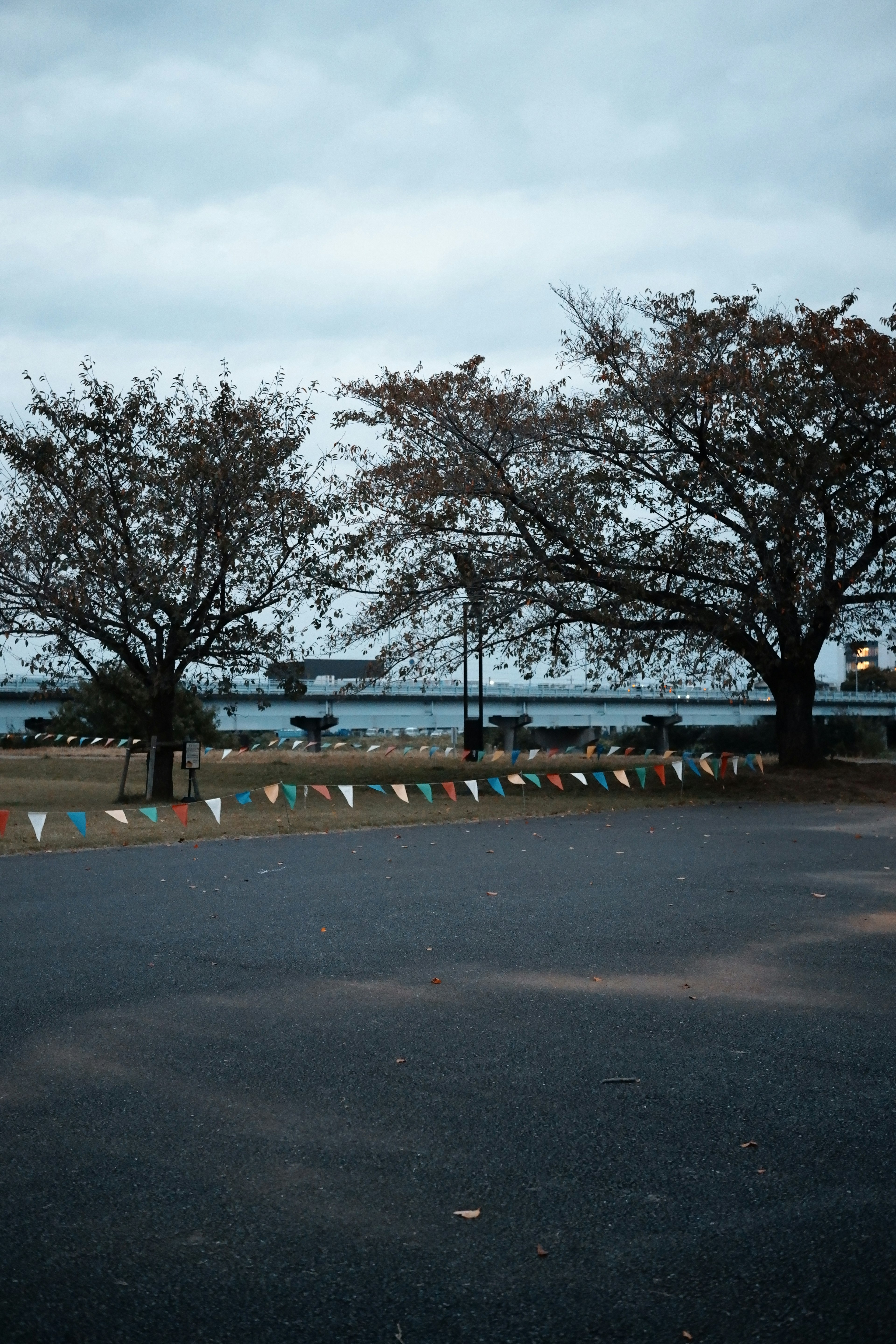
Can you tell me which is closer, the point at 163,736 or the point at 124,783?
the point at 124,783

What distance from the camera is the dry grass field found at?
18297 mm

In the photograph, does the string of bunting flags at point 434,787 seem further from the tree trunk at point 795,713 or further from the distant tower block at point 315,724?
the distant tower block at point 315,724

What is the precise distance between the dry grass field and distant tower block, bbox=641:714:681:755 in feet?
18.0

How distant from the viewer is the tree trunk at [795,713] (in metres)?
29.1

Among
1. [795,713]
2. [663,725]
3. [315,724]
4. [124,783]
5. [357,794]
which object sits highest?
[795,713]

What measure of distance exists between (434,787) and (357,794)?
1723 mm

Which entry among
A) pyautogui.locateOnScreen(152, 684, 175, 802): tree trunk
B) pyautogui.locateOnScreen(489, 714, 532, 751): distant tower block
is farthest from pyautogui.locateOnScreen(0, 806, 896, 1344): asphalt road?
pyautogui.locateOnScreen(489, 714, 532, 751): distant tower block

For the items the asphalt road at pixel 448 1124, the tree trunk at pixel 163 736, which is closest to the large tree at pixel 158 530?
the tree trunk at pixel 163 736

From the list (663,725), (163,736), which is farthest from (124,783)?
(663,725)

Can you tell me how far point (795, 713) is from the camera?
2941 cm

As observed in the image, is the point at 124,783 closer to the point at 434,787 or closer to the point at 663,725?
the point at 434,787

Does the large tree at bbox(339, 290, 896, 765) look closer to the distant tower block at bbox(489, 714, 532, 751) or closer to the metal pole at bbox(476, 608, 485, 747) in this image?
the metal pole at bbox(476, 608, 485, 747)

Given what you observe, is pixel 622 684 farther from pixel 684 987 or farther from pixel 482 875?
pixel 684 987

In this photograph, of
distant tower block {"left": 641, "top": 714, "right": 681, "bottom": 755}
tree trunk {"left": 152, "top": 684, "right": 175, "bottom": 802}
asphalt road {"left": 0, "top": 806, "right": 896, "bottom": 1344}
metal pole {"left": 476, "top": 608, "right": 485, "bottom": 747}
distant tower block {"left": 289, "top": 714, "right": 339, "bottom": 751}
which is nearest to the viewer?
asphalt road {"left": 0, "top": 806, "right": 896, "bottom": 1344}
